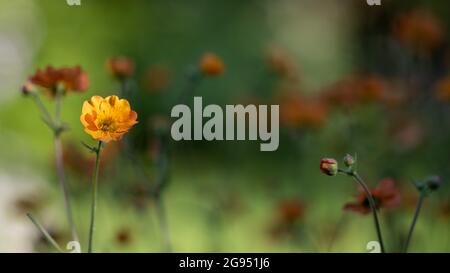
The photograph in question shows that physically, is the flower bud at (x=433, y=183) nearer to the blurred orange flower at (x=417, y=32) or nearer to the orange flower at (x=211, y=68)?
the orange flower at (x=211, y=68)

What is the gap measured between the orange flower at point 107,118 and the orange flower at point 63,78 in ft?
0.59

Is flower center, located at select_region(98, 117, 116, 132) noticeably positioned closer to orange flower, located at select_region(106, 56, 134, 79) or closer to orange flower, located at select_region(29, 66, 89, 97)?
orange flower, located at select_region(29, 66, 89, 97)

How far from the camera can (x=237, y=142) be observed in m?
2.62

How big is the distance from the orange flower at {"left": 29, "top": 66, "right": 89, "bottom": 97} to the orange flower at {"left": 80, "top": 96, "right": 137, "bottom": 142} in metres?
0.18

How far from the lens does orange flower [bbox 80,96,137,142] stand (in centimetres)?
77

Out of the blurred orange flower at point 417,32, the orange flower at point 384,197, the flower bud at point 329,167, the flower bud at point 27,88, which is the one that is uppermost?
the blurred orange flower at point 417,32

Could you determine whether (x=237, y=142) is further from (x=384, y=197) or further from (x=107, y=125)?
(x=107, y=125)

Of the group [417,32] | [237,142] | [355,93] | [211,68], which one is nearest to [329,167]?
[211,68]

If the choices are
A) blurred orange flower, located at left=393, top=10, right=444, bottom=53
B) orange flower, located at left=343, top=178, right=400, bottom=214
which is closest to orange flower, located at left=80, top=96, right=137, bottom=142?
orange flower, located at left=343, top=178, right=400, bottom=214

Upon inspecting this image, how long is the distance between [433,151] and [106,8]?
8.25ft

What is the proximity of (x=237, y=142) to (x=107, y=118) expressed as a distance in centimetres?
186

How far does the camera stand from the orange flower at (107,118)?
2.52 ft

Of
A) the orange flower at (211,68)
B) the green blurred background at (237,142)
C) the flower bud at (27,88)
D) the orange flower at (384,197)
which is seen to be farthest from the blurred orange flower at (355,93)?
the flower bud at (27,88)
